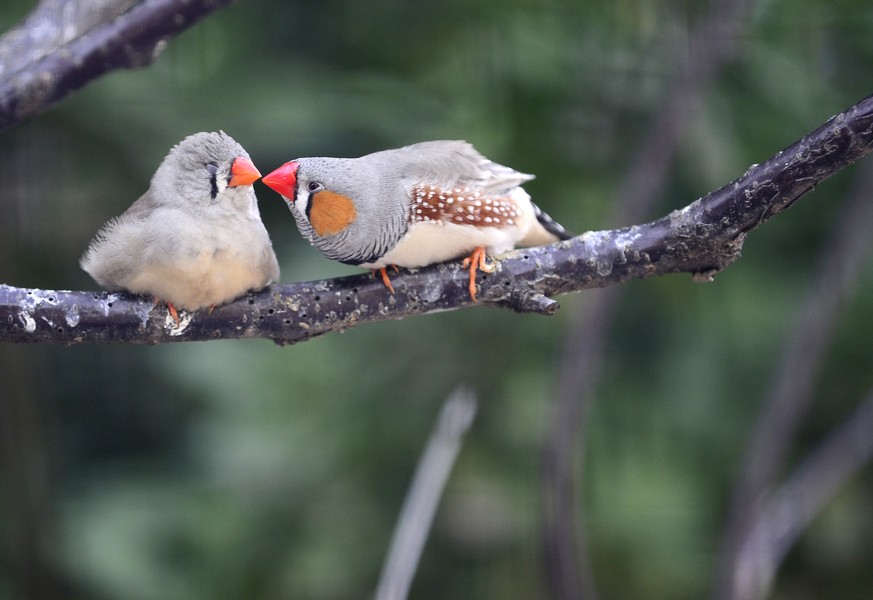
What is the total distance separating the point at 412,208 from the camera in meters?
1.26

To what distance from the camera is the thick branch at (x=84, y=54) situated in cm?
140

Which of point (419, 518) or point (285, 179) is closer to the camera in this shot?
point (285, 179)

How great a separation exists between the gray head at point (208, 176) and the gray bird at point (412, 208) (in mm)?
63

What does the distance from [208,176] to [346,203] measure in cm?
15

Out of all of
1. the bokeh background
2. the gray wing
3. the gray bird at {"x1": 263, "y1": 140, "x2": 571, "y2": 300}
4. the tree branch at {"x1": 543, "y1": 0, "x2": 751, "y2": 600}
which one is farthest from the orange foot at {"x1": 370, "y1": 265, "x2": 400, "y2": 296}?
the bokeh background

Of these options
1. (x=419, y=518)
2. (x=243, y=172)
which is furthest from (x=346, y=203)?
(x=419, y=518)

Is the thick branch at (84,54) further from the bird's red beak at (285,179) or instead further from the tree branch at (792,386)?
the tree branch at (792,386)

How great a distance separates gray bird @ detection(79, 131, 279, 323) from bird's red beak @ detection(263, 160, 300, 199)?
110 mm

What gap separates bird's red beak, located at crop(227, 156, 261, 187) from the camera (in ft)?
3.26

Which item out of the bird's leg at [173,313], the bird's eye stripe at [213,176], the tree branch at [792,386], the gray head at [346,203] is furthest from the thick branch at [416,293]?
the tree branch at [792,386]

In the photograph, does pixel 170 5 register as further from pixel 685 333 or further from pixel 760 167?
pixel 685 333

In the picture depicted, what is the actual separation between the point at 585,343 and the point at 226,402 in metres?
1.12

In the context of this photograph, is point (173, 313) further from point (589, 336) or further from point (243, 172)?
point (589, 336)

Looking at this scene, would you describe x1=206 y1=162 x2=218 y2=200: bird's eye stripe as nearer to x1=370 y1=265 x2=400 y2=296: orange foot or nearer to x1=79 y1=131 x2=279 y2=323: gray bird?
x1=79 y1=131 x2=279 y2=323: gray bird
